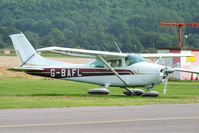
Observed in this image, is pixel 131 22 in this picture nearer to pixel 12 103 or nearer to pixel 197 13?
pixel 197 13

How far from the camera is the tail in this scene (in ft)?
70.6

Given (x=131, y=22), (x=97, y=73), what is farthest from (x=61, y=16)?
(x=97, y=73)

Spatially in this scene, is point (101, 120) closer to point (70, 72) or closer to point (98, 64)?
point (98, 64)

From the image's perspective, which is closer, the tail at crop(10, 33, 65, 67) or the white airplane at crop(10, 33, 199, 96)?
the white airplane at crop(10, 33, 199, 96)

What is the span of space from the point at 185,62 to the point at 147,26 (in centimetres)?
6522

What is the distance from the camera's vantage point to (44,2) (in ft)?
449

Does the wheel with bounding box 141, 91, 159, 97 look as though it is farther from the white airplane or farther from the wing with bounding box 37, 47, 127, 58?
the wing with bounding box 37, 47, 127, 58

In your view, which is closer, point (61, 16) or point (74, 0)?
point (61, 16)

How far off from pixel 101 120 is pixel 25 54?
10.2 m

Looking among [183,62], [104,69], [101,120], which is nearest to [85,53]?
[104,69]

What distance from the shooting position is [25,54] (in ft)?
71.3

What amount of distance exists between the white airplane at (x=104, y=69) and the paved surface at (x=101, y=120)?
17.7 feet

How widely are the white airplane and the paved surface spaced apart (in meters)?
5.38

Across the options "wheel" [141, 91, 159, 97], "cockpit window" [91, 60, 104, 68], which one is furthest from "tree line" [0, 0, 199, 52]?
"wheel" [141, 91, 159, 97]
